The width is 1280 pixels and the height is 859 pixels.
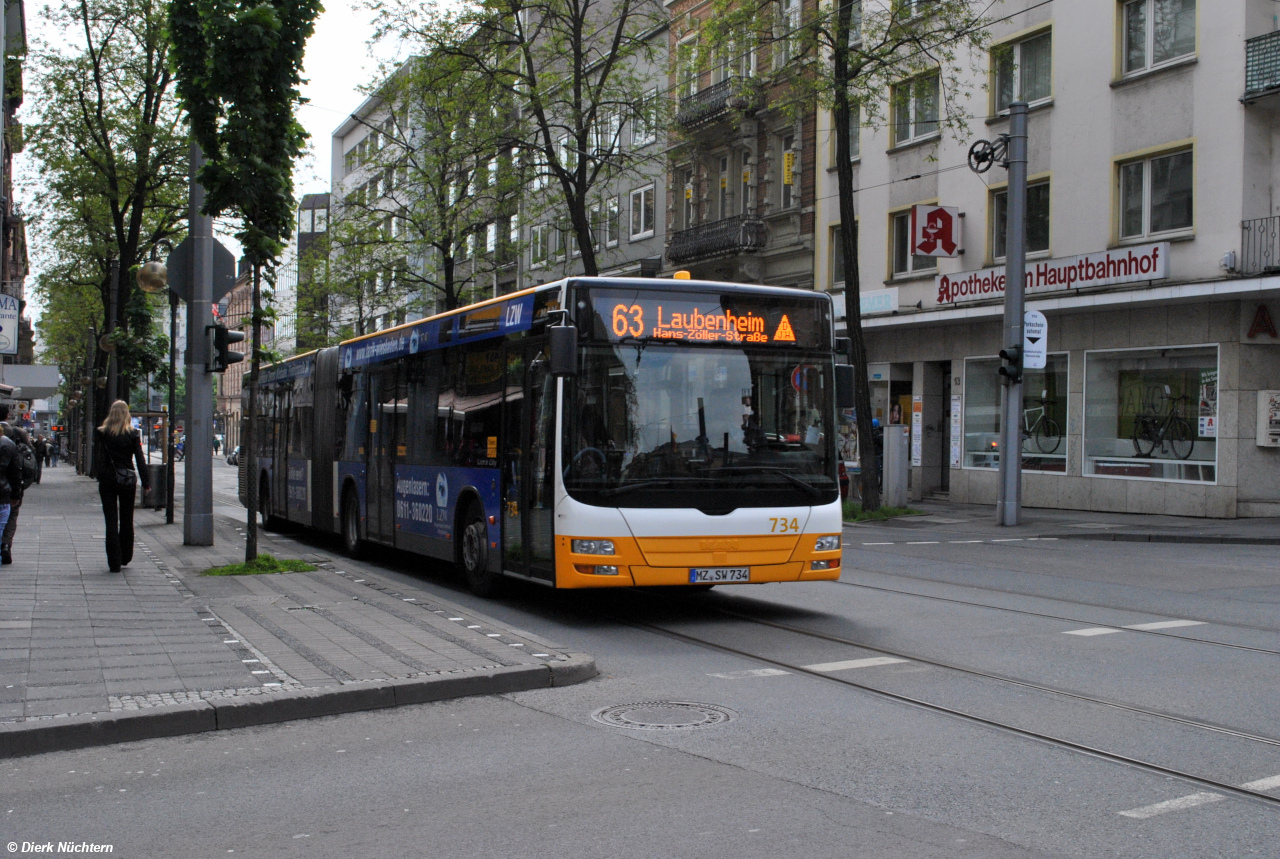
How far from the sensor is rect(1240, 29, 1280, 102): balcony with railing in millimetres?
20625

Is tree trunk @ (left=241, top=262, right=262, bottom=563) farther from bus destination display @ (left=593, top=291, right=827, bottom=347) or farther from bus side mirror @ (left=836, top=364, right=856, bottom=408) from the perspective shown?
bus side mirror @ (left=836, top=364, right=856, bottom=408)

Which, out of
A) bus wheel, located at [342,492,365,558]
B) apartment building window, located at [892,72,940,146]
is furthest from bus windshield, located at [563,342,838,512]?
apartment building window, located at [892,72,940,146]

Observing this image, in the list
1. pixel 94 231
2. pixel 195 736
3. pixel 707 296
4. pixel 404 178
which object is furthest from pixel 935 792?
pixel 94 231

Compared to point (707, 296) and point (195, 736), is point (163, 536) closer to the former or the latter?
point (707, 296)

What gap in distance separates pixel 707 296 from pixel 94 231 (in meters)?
32.7

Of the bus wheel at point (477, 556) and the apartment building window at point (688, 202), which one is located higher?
the apartment building window at point (688, 202)

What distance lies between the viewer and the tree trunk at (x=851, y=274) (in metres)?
23.2

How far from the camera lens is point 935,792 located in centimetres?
520

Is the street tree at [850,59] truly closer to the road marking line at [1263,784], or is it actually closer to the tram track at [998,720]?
the tram track at [998,720]

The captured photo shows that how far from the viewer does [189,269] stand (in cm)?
1566

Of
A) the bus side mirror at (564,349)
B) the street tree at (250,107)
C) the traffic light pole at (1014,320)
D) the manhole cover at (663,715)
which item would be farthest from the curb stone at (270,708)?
the traffic light pole at (1014,320)

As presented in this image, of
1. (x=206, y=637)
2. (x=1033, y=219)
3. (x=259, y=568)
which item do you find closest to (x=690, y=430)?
(x=206, y=637)

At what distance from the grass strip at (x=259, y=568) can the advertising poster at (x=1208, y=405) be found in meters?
15.9

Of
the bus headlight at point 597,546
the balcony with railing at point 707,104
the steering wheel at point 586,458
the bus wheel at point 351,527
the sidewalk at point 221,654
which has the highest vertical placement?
the balcony with railing at point 707,104
